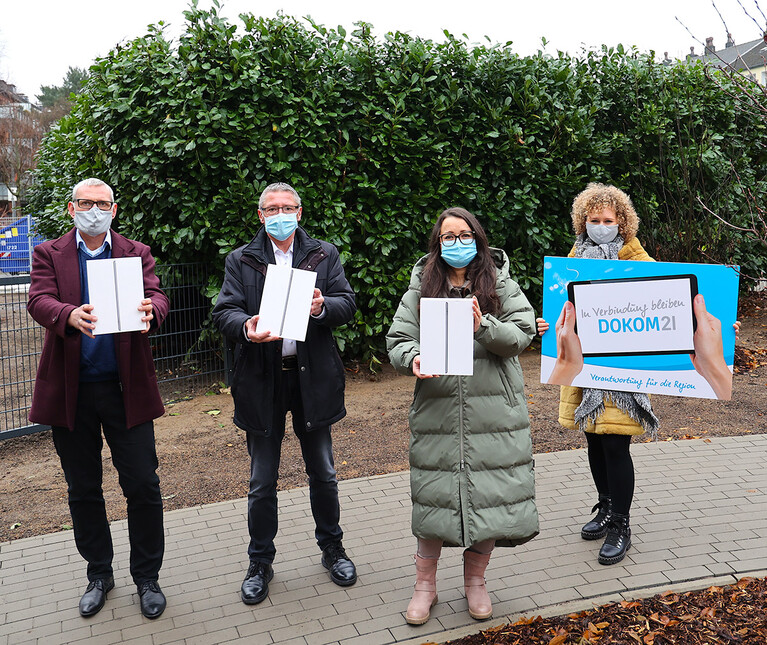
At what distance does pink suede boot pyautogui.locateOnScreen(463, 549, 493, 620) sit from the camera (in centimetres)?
365

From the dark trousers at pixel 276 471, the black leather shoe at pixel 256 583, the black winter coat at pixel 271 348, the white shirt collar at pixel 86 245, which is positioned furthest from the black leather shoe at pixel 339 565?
the white shirt collar at pixel 86 245

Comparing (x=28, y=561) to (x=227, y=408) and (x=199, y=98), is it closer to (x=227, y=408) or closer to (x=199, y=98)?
(x=227, y=408)

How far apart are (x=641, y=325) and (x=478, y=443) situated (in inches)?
50.1

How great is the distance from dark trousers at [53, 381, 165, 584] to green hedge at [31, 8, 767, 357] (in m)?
3.97

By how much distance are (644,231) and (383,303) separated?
399cm

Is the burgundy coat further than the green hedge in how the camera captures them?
No

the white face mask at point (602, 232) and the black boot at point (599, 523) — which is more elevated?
the white face mask at point (602, 232)

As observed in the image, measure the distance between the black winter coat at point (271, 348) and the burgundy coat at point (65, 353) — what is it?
0.41 m

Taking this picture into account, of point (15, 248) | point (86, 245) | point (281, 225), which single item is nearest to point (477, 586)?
point (281, 225)

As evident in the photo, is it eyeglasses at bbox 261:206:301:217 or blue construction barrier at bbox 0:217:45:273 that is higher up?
eyeglasses at bbox 261:206:301:217

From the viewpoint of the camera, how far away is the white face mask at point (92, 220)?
3707 millimetres

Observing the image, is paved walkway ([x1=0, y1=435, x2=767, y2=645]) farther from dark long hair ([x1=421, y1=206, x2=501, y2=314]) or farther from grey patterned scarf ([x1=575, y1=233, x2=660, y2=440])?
dark long hair ([x1=421, y1=206, x2=501, y2=314])

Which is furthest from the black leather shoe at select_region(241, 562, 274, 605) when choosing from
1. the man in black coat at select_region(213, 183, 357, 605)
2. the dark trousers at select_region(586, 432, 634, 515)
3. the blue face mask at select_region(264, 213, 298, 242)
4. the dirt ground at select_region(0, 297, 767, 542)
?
the dark trousers at select_region(586, 432, 634, 515)

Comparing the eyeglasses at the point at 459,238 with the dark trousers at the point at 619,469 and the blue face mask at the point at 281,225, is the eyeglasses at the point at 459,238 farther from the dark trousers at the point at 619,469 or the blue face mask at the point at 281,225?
the dark trousers at the point at 619,469
